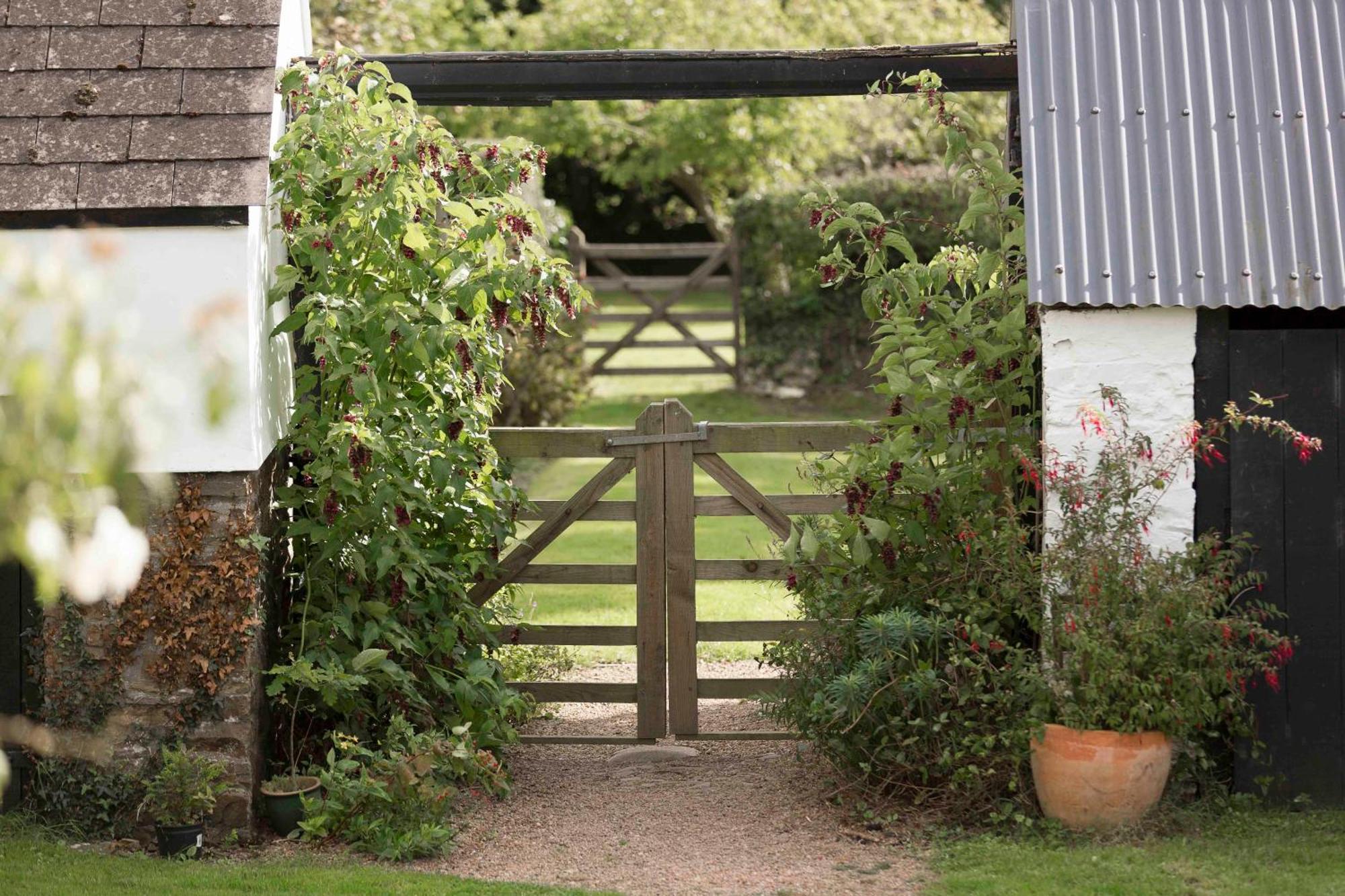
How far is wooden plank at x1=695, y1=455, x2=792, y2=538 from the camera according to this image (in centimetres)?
680

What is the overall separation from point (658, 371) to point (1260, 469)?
12.4m

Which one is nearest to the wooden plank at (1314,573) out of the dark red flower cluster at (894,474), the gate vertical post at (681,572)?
the dark red flower cluster at (894,474)

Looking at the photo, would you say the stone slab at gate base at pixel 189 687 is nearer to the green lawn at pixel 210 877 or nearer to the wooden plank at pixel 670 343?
the green lawn at pixel 210 877

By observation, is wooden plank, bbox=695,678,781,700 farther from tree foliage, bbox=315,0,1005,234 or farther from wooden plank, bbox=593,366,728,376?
tree foliage, bbox=315,0,1005,234

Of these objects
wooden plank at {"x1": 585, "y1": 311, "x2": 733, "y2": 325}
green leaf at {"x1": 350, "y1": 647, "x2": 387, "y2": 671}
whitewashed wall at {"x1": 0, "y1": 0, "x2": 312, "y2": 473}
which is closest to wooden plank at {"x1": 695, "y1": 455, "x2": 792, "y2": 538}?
green leaf at {"x1": 350, "y1": 647, "x2": 387, "y2": 671}

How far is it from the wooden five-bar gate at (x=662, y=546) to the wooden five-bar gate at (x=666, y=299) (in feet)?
32.5

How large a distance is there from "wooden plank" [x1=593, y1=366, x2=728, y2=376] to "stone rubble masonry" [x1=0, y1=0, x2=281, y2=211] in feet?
37.8

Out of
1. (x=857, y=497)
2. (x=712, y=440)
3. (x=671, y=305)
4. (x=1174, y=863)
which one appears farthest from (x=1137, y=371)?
(x=671, y=305)

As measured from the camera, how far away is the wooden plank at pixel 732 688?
6887 millimetres

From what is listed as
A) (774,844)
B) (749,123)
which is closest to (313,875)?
(774,844)

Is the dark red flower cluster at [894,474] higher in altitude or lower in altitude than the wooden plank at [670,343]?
lower

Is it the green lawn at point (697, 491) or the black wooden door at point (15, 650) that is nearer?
the black wooden door at point (15, 650)

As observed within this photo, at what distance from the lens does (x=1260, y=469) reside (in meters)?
5.29

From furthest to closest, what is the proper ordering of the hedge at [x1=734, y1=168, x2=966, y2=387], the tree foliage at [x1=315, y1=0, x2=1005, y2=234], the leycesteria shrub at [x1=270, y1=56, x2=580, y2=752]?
the tree foliage at [x1=315, y1=0, x2=1005, y2=234]
the hedge at [x1=734, y1=168, x2=966, y2=387]
the leycesteria shrub at [x1=270, y1=56, x2=580, y2=752]
